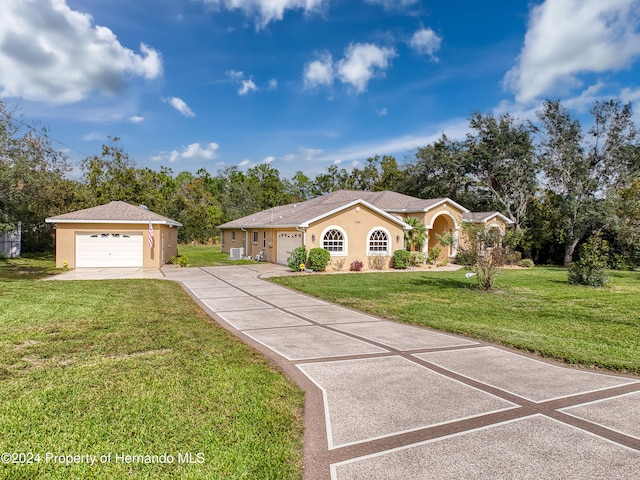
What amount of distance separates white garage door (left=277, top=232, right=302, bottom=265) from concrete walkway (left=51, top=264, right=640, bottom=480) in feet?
46.0

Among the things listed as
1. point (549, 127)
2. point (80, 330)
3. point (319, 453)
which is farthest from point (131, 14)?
point (549, 127)

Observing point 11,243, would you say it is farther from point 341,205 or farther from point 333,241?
point 341,205

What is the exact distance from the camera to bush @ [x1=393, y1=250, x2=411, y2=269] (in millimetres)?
23391

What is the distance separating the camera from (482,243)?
49.8 feet

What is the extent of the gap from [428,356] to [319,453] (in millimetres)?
3674

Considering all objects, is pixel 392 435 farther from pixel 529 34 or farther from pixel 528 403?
pixel 529 34

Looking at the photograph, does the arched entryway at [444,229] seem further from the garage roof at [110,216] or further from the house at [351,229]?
the garage roof at [110,216]

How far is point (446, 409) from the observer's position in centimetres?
480

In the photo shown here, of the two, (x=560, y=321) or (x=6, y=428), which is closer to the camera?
(x=6, y=428)

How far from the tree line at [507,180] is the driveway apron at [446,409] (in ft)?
63.3

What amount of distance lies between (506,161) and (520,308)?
24.5 metres

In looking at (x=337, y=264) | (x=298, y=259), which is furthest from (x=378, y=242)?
(x=298, y=259)

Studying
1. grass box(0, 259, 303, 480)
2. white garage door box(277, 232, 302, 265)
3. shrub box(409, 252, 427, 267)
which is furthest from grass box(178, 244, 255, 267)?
grass box(0, 259, 303, 480)

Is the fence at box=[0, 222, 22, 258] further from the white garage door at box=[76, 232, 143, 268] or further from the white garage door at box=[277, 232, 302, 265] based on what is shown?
the white garage door at box=[277, 232, 302, 265]
